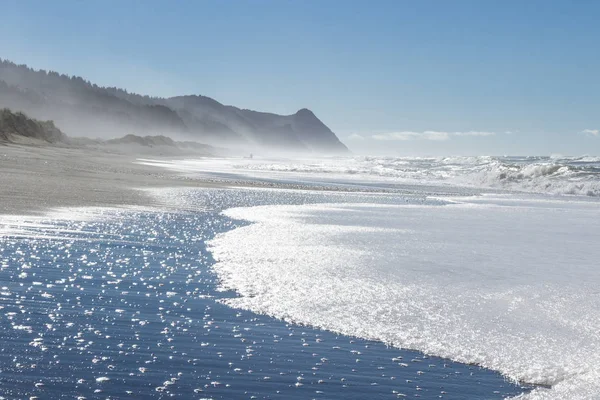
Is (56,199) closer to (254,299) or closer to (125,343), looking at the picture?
(254,299)

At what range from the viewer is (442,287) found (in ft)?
28.4

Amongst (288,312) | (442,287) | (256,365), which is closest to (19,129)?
(442,287)

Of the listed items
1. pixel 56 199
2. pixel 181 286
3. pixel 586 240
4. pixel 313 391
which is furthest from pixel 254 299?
pixel 56 199

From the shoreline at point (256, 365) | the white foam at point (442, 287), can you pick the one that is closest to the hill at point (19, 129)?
the white foam at point (442, 287)

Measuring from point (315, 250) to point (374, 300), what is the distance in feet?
12.1

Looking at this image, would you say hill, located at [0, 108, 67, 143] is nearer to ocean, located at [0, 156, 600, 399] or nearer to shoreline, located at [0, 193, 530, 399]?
ocean, located at [0, 156, 600, 399]

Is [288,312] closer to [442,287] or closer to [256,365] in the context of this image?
[256,365]

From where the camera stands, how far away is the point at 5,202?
15477 millimetres

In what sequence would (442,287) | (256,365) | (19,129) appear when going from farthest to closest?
(19,129), (442,287), (256,365)

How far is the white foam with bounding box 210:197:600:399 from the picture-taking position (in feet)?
19.8

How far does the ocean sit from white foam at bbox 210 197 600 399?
0.11 ft

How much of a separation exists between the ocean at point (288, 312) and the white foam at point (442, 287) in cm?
3

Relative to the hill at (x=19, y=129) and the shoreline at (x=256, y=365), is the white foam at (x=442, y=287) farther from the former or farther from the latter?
the hill at (x=19, y=129)

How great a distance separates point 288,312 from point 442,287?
101 inches
